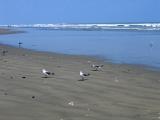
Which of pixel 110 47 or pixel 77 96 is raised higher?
pixel 77 96

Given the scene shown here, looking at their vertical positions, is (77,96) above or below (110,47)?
above

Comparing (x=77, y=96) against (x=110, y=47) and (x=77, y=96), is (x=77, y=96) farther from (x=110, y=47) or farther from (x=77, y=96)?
(x=110, y=47)

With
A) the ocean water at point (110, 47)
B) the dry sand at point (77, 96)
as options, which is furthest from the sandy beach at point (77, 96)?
the ocean water at point (110, 47)

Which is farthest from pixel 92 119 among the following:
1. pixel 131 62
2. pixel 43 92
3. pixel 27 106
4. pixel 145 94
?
pixel 131 62

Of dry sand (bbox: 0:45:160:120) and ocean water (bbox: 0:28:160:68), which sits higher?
dry sand (bbox: 0:45:160:120)

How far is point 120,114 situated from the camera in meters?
10.6

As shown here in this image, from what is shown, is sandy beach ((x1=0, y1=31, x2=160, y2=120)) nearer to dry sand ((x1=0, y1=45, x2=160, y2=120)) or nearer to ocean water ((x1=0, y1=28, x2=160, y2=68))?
dry sand ((x1=0, y1=45, x2=160, y2=120))

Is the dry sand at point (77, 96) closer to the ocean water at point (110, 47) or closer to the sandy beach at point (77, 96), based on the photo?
the sandy beach at point (77, 96)

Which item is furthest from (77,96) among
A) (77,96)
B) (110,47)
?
(110,47)

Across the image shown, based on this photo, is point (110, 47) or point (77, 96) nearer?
point (77, 96)

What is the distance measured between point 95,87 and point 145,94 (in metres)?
1.81

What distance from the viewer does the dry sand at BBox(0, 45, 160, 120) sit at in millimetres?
10391

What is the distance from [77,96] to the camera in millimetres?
12961

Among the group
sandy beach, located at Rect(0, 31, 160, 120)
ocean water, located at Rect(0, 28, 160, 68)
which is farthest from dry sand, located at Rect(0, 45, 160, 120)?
ocean water, located at Rect(0, 28, 160, 68)
